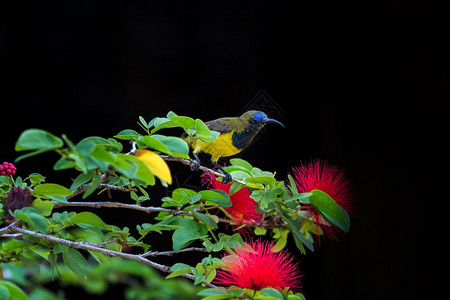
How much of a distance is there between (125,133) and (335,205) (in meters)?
0.26

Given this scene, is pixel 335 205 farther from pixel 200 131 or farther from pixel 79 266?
pixel 79 266

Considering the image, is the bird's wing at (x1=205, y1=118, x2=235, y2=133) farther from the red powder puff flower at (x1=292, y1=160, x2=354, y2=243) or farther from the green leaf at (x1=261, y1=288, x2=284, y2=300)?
the green leaf at (x1=261, y1=288, x2=284, y2=300)

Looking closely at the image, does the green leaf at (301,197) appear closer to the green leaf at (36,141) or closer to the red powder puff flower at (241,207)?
the red powder puff flower at (241,207)

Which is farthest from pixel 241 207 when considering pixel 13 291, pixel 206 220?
pixel 13 291

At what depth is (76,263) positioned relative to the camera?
0.54 metres

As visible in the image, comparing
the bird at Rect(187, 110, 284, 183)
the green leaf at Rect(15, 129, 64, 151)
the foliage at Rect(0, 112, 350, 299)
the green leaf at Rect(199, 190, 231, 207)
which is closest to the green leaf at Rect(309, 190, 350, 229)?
the foliage at Rect(0, 112, 350, 299)

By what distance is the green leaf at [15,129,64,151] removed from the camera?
35 centimetres

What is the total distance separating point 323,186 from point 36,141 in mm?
371

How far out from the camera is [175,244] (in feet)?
1.79

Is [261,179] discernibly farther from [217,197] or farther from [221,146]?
[221,146]

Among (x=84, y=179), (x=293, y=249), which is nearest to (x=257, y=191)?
(x=84, y=179)

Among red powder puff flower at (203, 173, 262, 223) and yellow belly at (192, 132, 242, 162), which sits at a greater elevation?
yellow belly at (192, 132, 242, 162)

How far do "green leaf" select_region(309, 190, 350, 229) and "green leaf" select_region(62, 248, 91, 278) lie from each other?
0.28 meters

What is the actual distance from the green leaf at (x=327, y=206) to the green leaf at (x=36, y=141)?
0.31 meters
